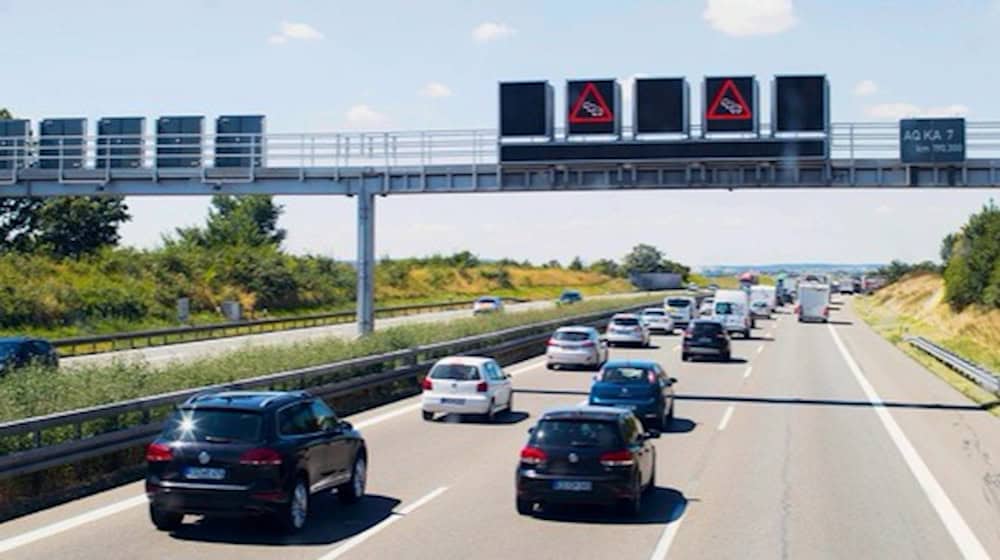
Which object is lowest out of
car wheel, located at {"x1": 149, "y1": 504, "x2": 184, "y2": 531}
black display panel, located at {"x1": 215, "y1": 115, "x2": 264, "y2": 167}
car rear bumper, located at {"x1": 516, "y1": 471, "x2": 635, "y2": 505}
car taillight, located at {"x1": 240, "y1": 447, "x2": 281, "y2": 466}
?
car wheel, located at {"x1": 149, "y1": 504, "x2": 184, "y2": 531}

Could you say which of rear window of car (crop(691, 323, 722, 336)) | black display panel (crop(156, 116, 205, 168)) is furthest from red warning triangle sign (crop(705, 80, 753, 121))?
black display panel (crop(156, 116, 205, 168))

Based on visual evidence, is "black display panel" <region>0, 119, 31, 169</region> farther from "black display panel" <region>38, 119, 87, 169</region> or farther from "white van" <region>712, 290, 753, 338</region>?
"white van" <region>712, 290, 753, 338</region>

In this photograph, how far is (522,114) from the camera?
117 ft

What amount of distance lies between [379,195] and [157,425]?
20.7 meters

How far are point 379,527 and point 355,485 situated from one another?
1.73 meters

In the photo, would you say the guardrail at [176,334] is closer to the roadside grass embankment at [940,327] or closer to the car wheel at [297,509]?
the roadside grass embankment at [940,327]

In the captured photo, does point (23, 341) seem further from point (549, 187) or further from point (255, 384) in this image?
point (549, 187)

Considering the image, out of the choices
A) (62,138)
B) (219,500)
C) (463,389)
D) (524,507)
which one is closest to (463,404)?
(463,389)

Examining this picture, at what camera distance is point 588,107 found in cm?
3547

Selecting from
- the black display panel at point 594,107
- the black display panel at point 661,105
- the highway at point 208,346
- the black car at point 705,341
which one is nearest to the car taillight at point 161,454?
the highway at point 208,346

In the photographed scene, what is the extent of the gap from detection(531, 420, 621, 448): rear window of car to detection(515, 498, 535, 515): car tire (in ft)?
2.36

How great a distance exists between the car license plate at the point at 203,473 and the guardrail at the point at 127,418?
116 inches

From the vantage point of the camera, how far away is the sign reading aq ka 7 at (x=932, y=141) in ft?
112

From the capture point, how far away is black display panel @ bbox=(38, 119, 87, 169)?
41.9m
